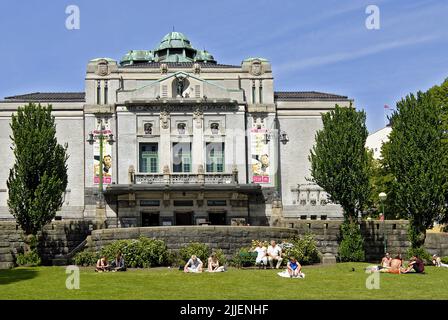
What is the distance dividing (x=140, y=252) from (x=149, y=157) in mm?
24245

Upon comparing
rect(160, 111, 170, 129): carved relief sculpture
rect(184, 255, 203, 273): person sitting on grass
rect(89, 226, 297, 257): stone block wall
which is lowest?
rect(184, 255, 203, 273): person sitting on grass

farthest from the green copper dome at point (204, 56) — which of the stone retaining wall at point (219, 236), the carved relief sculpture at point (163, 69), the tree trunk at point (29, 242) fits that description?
the tree trunk at point (29, 242)

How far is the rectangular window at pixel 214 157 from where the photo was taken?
2837 inches

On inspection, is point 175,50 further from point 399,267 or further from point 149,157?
point 399,267

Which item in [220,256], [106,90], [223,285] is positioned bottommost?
[223,285]

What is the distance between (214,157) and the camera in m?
72.3

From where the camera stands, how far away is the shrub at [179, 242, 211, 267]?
49562 mm

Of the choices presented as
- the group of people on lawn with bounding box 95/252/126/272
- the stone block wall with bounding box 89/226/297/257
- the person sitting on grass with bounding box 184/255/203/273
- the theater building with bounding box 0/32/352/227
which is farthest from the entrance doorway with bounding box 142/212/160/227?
the person sitting on grass with bounding box 184/255/203/273

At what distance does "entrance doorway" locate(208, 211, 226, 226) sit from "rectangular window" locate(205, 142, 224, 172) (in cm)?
414

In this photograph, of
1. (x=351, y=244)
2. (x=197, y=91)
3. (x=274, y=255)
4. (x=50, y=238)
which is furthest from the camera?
(x=197, y=91)

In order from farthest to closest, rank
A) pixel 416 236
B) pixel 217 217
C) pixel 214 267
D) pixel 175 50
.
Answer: pixel 175 50, pixel 217 217, pixel 416 236, pixel 214 267

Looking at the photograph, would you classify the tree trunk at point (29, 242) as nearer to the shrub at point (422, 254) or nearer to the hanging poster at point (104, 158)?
the hanging poster at point (104, 158)

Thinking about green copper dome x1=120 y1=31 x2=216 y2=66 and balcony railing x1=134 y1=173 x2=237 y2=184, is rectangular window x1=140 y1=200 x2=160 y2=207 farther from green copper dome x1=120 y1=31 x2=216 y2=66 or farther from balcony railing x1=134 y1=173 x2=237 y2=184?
green copper dome x1=120 y1=31 x2=216 y2=66

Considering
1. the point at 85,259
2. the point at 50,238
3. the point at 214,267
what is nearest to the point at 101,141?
the point at 50,238
